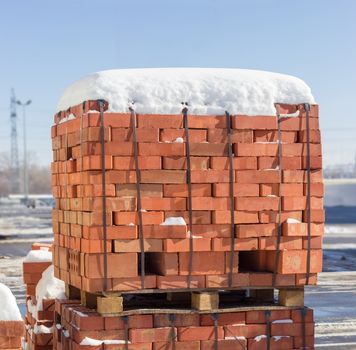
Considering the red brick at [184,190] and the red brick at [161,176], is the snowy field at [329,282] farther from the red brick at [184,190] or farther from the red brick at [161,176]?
the red brick at [161,176]

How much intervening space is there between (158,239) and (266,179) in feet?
2.80

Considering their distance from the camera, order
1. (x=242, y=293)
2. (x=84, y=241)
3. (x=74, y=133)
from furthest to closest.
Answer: (x=242, y=293) → (x=74, y=133) → (x=84, y=241)

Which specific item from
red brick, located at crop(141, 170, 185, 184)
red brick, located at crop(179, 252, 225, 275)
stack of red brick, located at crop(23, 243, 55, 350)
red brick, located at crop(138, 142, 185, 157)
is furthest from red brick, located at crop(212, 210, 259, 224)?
stack of red brick, located at crop(23, 243, 55, 350)

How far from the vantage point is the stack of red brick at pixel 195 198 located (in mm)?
4773

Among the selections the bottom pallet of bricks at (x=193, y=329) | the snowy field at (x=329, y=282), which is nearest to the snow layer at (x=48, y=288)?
the bottom pallet of bricks at (x=193, y=329)

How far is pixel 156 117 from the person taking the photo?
4852 millimetres

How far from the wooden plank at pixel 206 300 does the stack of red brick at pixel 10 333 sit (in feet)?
4.29

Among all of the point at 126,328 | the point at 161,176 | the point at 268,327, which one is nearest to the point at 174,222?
the point at 161,176

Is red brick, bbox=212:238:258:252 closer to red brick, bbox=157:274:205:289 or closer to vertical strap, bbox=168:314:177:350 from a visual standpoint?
red brick, bbox=157:274:205:289

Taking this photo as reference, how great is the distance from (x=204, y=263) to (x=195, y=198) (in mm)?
448

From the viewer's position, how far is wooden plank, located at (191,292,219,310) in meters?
4.97

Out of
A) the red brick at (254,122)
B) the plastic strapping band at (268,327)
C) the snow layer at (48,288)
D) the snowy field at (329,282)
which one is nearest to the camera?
the red brick at (254,122)

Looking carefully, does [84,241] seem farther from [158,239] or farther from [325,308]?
[325,308]

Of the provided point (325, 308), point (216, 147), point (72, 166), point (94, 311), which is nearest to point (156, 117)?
point (216, 147)
